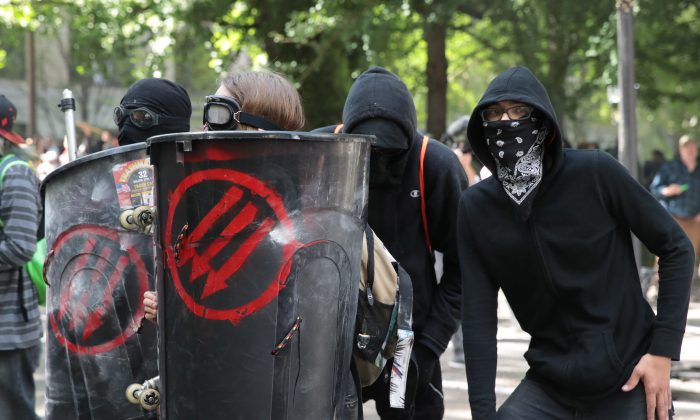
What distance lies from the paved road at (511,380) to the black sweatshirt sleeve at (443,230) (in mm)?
2730

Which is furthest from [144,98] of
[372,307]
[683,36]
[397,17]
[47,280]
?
[683,36]

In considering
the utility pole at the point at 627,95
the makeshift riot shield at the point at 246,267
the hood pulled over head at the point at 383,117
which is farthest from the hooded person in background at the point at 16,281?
the utility pole at the point at 627,95

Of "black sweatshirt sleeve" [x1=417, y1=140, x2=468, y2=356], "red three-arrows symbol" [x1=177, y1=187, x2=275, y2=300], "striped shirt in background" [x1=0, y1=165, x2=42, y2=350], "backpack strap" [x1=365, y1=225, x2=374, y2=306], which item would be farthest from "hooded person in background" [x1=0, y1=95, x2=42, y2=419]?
"red three-arrows symbol" [x1=177, y1=187, x2=275, y2=300]

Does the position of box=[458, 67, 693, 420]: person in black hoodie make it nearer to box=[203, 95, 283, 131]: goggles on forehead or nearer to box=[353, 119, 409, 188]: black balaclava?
box=[353, 119, 409, 188]: black balaclava

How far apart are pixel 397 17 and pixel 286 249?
12592 mm

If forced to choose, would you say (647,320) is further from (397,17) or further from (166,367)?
(397,17)

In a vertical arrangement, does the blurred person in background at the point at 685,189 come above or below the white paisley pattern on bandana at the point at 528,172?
below

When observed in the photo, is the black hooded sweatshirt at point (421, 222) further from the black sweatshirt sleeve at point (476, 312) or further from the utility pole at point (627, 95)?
the utility pole at point (627, 95)

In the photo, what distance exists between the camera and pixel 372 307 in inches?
132

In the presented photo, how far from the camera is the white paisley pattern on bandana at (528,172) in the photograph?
3.32m

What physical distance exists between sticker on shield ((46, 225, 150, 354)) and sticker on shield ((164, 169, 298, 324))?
0.78m

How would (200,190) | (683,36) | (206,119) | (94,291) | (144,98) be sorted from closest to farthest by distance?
1. (200,190)
2. (206,119)
3. (94,291)
4. (144,98)
5. (683,36)

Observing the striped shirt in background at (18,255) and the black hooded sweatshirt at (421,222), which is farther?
the striped shirt in background at (18,255)

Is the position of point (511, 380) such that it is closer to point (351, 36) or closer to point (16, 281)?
point (16, 281)
